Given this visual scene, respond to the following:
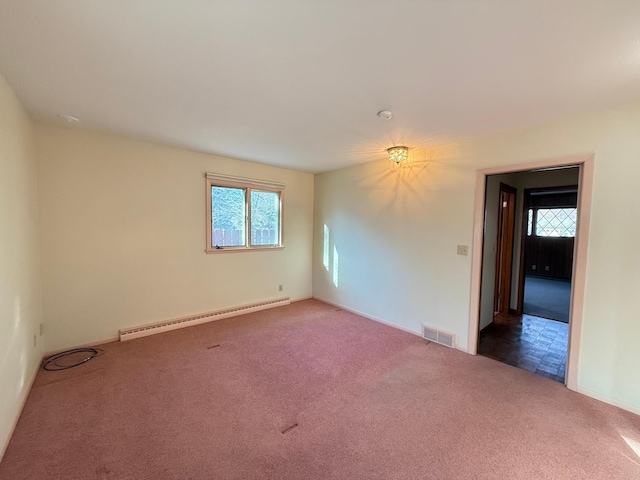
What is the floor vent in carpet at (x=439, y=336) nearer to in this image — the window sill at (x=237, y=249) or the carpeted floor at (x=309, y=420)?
the carpeted floor at (x=309, y=420)

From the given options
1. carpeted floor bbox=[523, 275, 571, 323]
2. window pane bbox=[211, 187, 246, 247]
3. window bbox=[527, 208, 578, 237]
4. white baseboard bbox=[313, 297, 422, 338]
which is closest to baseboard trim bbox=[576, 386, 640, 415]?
white baseboard bbox=[313, 297, 422, 338]

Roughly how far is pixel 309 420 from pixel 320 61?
2423mm

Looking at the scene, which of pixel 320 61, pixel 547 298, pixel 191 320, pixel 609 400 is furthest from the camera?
pixel 547 298

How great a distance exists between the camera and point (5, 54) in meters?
1.63

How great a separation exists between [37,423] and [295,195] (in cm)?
395

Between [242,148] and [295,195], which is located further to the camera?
[295,195]

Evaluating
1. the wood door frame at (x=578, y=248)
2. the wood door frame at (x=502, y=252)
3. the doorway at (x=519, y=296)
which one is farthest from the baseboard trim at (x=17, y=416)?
the wood door frame at (x=502, y=252)

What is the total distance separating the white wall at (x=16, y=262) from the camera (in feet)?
5.92

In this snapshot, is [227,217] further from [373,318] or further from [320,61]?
[320,61]

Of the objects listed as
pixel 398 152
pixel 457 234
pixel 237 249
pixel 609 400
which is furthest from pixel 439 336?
pixel 237 249

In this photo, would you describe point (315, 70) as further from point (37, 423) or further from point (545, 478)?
point (37, 423)

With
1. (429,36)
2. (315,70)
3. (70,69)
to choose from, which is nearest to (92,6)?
(70,69)

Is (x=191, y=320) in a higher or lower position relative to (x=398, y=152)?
lower

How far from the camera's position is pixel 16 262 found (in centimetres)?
207
